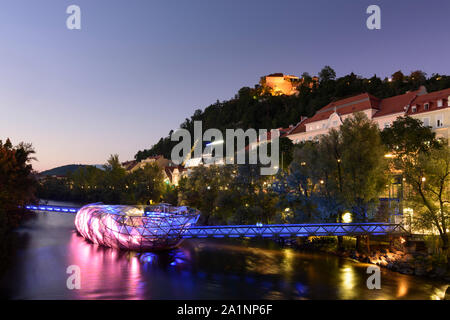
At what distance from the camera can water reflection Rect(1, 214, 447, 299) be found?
773 inches

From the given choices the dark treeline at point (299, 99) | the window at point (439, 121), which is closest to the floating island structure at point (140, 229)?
the window at point (439, 121)

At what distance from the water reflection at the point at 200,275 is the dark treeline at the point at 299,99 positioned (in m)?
57.9

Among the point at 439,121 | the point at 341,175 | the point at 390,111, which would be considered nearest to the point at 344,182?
the point at 341,175

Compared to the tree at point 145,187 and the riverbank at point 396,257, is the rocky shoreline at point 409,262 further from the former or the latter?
the tree at point 145,187

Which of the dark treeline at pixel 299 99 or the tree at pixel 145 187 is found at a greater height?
the dark treeline at pixel 299 99

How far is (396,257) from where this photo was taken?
25094mm

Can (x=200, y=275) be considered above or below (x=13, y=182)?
below

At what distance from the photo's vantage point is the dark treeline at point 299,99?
81.1 metres

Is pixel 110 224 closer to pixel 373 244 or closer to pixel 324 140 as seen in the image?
pixel 324 140

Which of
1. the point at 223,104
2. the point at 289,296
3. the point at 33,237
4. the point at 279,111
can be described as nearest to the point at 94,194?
the point at 33,237

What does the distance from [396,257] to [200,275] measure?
13.7 metres

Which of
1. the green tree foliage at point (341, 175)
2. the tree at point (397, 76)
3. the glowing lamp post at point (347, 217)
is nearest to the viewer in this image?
the green tree foliage at point (341, 175)

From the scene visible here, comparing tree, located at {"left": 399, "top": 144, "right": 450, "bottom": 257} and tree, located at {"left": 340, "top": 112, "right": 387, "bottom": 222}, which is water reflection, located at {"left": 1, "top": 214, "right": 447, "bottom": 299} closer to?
tree, located at {"left": 399, "top": 144, "right": 450, "bottom": 257}

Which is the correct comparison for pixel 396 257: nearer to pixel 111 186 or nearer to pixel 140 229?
pixel 140 229
